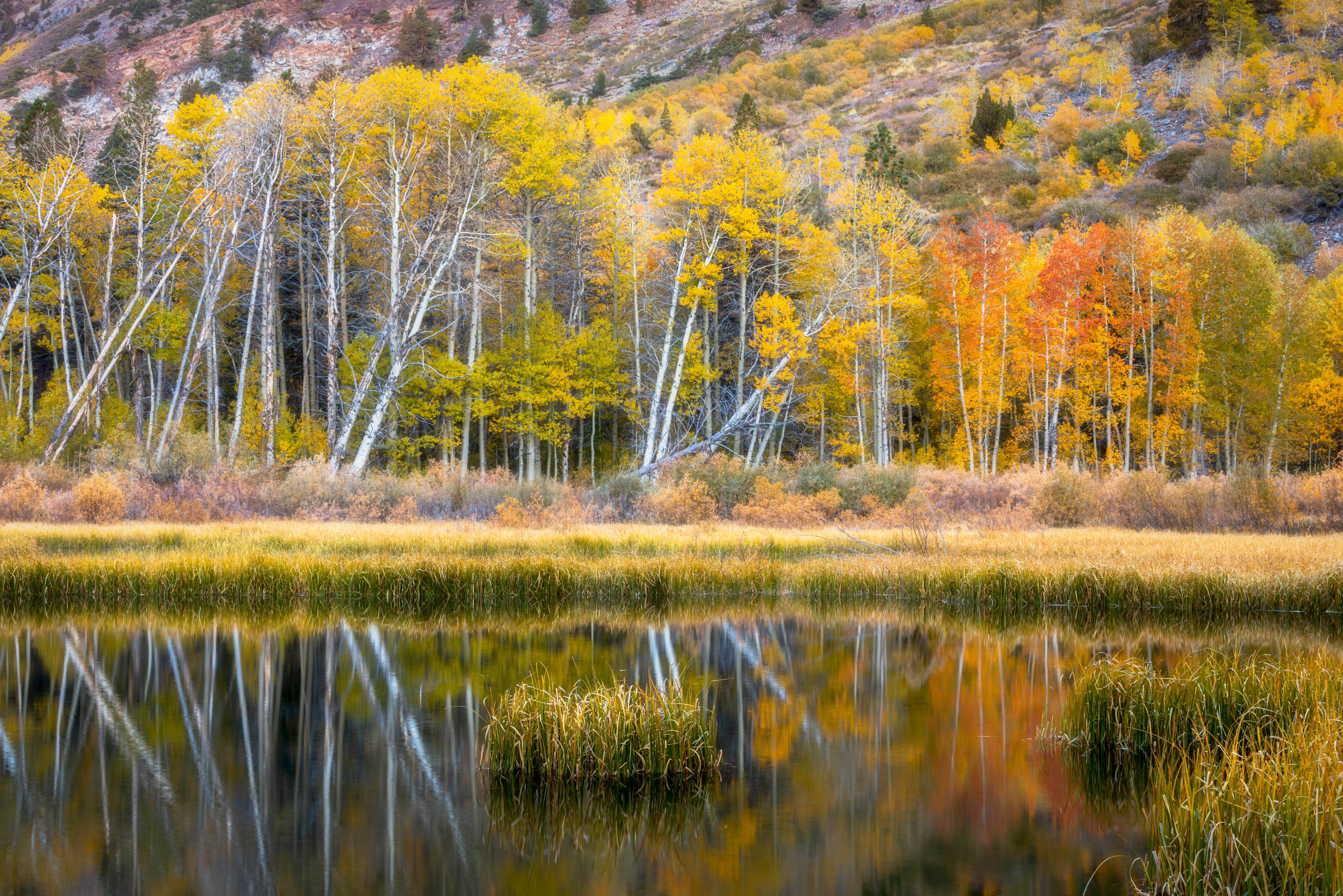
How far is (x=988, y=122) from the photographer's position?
74.7m

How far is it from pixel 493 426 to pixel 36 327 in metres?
19.1

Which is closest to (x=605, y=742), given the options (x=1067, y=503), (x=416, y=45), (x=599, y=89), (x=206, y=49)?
(x=1067, y=503)

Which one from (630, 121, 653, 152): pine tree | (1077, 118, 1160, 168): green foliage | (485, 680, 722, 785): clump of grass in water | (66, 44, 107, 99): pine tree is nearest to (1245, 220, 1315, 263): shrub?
(1077, 118, 1160, 168): green foliage

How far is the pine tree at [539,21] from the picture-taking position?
402 feet

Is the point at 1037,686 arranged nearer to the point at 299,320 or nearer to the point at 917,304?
the point at 917,304

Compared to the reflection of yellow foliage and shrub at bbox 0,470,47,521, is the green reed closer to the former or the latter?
the reflection of yellow foliage

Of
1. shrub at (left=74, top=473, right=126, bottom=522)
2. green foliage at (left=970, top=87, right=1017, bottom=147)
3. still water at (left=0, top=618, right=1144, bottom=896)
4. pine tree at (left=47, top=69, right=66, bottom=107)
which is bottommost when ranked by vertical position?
still water at (left=0, top=618, right=1144, bottom=896)

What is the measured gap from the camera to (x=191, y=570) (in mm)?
16516

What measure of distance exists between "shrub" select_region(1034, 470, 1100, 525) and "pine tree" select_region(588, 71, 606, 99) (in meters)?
76.9

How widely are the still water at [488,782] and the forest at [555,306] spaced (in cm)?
1675

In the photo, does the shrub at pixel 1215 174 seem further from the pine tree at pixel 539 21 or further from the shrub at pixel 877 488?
the pine tree at pixel 539 21

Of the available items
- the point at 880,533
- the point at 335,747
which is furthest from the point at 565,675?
the point at 880,533

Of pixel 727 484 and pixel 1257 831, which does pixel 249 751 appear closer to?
pixel 1257 831

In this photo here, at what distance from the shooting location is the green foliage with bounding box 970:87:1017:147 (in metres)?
74.6
